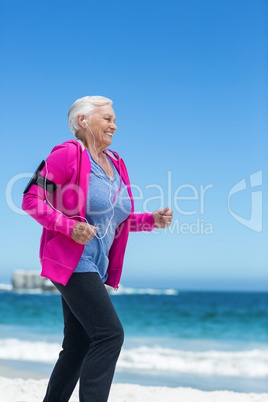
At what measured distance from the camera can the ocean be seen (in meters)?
5.18

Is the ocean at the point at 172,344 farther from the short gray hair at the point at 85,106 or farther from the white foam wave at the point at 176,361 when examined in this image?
the short gray hair at the point at 85,106

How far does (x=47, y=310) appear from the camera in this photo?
1491cm

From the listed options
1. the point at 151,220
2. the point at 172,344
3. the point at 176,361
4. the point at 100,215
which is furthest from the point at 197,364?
the point at 100,215

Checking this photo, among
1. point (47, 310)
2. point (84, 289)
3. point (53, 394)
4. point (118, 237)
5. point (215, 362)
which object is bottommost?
point (47, 310)

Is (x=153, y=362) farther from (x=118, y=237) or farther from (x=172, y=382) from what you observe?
(x=118, y=237)

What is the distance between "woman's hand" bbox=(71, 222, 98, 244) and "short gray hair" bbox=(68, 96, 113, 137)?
1.55 ft

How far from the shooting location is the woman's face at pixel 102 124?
6.70ft

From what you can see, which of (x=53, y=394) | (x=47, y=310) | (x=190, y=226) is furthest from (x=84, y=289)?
(x=47, y=310)

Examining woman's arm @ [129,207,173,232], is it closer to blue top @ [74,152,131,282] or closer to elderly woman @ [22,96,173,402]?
elderly woman @ [22,96,173,402]

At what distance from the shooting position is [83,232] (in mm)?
1779

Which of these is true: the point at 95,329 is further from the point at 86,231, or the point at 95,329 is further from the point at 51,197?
the point at 51,197

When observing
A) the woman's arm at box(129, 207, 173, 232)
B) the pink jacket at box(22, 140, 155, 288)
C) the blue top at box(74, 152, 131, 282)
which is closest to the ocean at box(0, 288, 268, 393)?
the woman's arm at box(129, 207, 173, 232)

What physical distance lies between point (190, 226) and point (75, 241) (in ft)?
3.54

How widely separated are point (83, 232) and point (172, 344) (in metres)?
7.57
